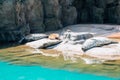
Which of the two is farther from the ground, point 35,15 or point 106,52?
point 35,15

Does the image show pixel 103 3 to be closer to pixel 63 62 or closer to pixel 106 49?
pixel 106 49

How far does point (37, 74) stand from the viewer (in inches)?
509

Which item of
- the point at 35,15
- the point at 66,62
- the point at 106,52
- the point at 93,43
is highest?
the point at 35,15

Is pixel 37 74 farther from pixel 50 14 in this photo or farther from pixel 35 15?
pixel 50 14

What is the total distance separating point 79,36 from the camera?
18812 millimetres

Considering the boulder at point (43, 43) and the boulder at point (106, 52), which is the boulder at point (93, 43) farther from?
the boulder at point (43, 43)

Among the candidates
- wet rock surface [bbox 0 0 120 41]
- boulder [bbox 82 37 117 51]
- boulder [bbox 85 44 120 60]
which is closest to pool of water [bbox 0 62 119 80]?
boulder [bbox 85 44 120 60]

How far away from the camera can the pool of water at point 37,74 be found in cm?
1207

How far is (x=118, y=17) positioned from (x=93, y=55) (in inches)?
485

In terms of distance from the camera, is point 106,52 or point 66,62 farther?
point 106,52

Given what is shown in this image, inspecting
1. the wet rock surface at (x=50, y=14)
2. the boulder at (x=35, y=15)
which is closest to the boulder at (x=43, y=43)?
the wet rock surface at (x=50, y=14)

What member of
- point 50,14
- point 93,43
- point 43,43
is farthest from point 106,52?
point 50,14

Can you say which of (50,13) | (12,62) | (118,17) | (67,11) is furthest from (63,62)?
(118,17)

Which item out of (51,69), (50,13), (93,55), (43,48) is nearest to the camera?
(51,69)
